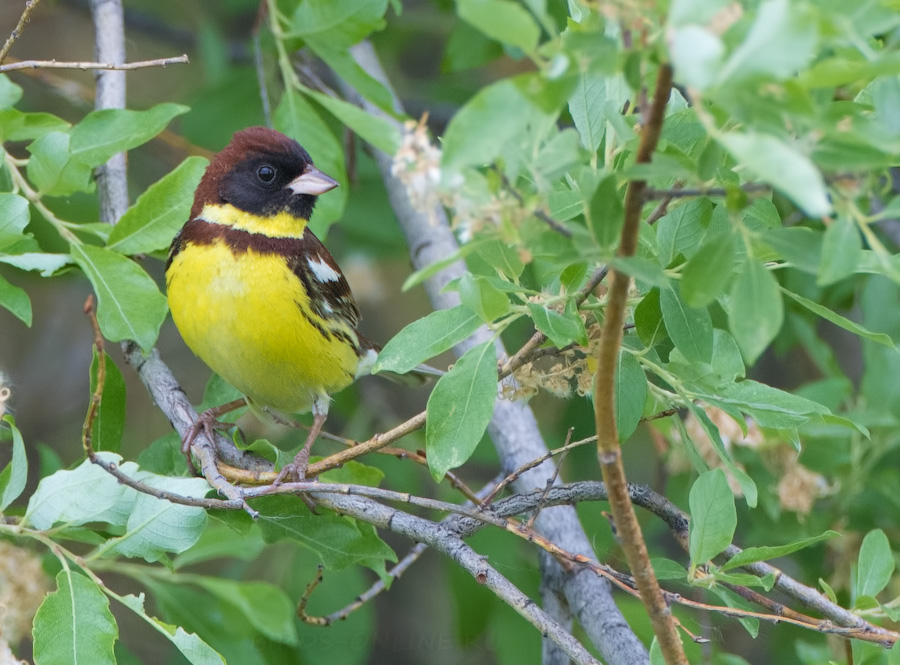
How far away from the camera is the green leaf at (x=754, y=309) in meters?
1.27

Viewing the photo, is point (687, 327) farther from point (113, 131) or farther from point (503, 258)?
point (113, 131)

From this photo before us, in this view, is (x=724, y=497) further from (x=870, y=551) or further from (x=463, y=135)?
(x=463, y=135)

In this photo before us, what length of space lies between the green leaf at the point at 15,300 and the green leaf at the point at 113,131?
39 centimetres

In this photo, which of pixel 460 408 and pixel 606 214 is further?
pixel 460 408

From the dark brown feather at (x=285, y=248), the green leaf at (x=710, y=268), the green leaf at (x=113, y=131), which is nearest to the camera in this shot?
the green leaf at (x=710, y=268)

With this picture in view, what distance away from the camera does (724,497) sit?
6.24 feet

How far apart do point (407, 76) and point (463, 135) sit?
5786 mm

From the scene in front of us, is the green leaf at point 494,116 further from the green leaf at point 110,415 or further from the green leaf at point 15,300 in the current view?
the green leaf at point 110,415

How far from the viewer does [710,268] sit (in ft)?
4.53

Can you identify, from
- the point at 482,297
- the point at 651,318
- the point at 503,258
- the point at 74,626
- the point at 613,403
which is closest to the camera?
the point at 613,403

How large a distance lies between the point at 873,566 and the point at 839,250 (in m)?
1.22

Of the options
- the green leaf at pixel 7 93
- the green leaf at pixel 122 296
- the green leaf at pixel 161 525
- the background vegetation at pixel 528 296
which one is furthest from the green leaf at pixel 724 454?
the green leaf at pixel 7 93

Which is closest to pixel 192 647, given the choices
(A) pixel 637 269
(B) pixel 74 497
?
(B) pixel 74 497

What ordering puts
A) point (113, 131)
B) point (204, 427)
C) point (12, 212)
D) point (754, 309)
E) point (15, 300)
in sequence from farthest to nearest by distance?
point (204, 427) → point (113, 131) → point (15, 300) → point (12, 212) → point (754, 309)
